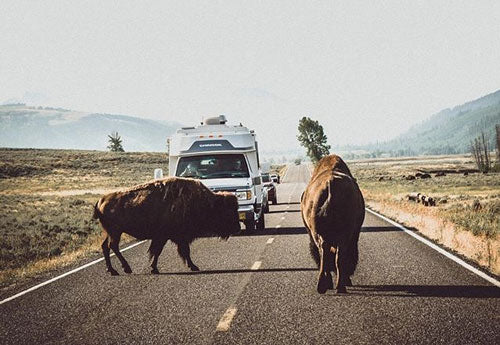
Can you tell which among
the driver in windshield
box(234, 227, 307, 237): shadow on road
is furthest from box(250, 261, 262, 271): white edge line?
the driver in windshield

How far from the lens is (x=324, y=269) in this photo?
777 centimetres

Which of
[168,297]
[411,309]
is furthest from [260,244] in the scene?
[411,309]

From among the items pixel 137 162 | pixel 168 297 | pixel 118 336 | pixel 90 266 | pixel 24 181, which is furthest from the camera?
pixel 137 162

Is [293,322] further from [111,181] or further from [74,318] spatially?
[111,181]

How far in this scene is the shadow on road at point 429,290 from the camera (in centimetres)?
741

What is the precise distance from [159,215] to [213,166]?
676 centimetres

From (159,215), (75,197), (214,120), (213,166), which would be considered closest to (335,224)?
(159,215)

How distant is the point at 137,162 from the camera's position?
11894 centimetres

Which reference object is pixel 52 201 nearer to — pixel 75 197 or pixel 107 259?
pixel 75 197

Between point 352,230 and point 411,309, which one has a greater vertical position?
point 352,230

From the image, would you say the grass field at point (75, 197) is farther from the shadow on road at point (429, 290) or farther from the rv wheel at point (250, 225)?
the shadow on road at point (429, 290)

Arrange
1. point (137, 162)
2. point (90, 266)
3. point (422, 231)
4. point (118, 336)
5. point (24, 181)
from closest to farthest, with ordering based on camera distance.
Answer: point (118, 336) → point (90, 266) → point (422, 231) → point (24, 181) → point (137, 162)

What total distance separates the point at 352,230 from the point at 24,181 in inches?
3364

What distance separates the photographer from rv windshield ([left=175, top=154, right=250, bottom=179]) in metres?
16.8
